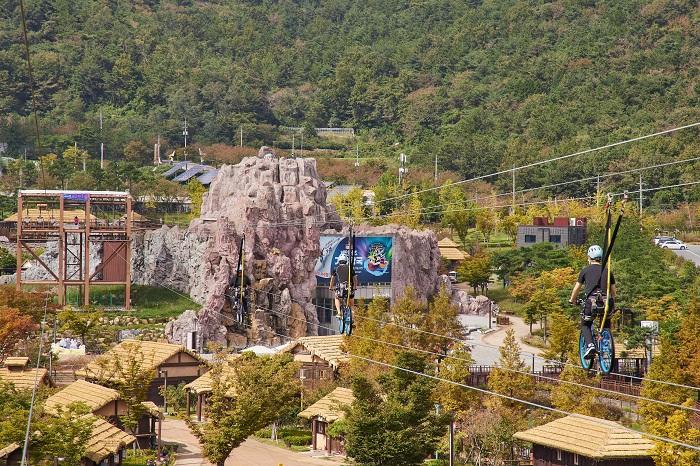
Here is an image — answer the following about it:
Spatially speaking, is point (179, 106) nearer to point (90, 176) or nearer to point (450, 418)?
point (90, 176)

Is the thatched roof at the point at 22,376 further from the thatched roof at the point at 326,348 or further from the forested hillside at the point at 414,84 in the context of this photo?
the forested hillside at the point at 414,84

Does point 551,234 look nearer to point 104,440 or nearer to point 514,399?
point 104,440

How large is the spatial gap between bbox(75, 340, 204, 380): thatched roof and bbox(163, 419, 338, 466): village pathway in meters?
2.94

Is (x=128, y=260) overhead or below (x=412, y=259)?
below

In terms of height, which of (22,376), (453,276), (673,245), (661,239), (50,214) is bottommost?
(22,376)

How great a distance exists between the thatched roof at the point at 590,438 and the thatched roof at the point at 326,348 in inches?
585

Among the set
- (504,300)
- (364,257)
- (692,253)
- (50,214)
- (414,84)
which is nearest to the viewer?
(364,257)

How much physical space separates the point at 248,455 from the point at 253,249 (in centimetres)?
2183

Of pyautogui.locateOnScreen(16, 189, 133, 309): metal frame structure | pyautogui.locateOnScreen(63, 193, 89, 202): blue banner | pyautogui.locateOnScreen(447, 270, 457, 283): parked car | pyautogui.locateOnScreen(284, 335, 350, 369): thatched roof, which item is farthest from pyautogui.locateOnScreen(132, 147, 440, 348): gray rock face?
pyautogui.locateOnScreen(447, 270, 457, 283): parked car

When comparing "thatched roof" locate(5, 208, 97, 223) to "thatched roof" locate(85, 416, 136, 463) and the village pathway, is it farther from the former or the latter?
"thatched roof" locate(85, 416, 136, 463)

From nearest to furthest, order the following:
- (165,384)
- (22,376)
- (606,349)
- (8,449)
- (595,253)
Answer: (595,253) < (606,349) < (8,449) < (22,376) < (165,384)

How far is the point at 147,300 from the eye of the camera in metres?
73.4

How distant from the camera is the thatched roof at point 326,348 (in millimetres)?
55969

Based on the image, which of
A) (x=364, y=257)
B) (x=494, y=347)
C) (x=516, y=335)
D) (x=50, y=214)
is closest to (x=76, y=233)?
(x=50, y=214)
